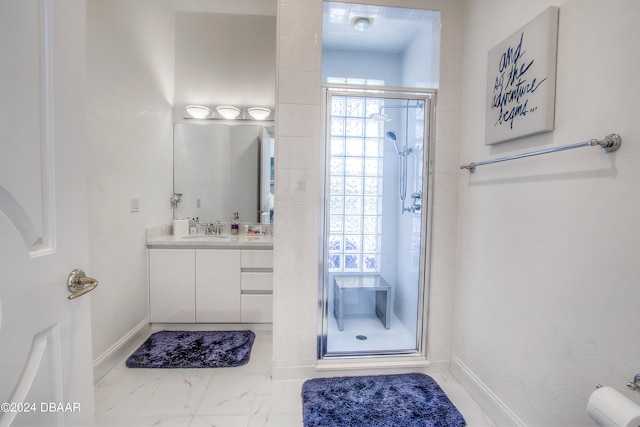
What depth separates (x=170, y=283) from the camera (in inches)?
97.0

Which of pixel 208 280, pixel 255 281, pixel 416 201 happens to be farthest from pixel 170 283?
pixel 416 201

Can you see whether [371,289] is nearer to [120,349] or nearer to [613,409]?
[613,409]

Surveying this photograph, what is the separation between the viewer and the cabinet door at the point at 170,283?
246 cm

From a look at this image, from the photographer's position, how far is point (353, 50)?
2.37 m

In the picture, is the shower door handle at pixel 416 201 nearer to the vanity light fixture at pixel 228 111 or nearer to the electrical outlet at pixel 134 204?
the vanity light fixture at pixel 228 111

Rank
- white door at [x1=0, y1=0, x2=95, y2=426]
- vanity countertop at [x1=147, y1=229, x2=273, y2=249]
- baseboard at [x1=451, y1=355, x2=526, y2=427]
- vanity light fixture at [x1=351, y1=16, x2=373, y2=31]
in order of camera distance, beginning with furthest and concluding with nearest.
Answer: vanity countertop at [x1=147, y1=229, x2=273, y2=249]
vanity light fixture at [x1=351, y1=16, x2=373, y2=31]
baseboard at [x1=451, y1=355, x2=526, y2=427]
white door at [x1=0, y1=0, x2=95, y2=426]

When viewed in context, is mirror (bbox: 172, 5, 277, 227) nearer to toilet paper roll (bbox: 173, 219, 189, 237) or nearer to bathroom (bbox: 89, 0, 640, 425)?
toilet paper roll (bbox: 173, 219, 189, 237)

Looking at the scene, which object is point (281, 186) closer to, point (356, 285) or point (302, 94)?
point (302, 94)

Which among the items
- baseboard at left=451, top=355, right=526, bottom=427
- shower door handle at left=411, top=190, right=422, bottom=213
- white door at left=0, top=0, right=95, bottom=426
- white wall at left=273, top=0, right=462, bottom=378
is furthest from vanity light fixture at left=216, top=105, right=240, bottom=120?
baseboard at left=451, top=355, right=526, bottom=427

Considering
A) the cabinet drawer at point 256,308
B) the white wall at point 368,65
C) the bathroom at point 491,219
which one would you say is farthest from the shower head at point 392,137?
the cabinet drawer at point 256,308

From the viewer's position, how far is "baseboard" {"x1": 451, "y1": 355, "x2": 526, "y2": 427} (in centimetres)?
146

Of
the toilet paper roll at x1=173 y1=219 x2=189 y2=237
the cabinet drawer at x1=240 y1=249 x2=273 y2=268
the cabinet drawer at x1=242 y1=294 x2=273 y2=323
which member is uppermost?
the toilet paper roll at x1=173 y1=219 x2=189 y2=237

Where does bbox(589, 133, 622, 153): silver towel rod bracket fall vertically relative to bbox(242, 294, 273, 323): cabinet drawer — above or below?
above

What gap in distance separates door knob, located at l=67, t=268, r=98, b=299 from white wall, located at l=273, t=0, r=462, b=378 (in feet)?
3.55
